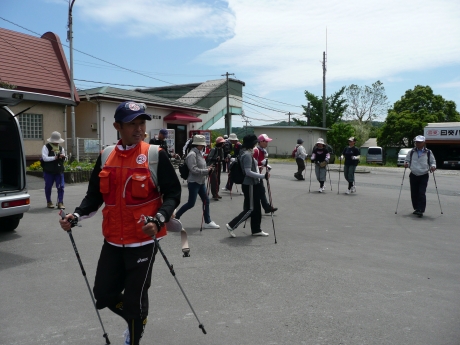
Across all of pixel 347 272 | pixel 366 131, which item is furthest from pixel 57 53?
pixel 366 131

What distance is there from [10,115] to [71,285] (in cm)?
387

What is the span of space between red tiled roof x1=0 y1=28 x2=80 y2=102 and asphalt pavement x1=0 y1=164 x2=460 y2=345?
1402 cm

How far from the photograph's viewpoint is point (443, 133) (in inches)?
1454

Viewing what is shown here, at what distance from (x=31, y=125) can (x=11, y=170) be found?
1407cm

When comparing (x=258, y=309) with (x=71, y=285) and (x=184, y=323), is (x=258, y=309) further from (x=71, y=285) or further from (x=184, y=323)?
(x=71, y=285)

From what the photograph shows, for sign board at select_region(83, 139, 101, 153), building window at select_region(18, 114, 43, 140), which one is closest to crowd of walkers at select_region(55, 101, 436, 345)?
building window at select_region(18, 114, 43, 140)

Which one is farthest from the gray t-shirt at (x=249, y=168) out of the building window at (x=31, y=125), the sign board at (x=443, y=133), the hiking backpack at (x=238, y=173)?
the sign board at (x=443, y=133)

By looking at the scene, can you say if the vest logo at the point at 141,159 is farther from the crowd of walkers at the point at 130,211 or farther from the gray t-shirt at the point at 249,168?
the gray t-shirt at the point at 249,168

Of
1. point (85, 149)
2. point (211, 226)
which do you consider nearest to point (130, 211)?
point (211, 226)

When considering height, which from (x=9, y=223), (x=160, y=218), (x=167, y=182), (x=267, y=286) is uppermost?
(x=167, y=182)

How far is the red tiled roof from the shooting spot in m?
21.3

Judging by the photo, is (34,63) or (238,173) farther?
(34,63)

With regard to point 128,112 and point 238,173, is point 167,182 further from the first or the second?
point 238,173

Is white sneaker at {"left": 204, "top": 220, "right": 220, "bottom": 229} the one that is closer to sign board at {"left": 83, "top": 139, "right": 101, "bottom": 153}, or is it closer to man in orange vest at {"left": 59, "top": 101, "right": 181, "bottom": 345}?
man in orange vest at {"left": 59, "top": 101, "right": 181, "bottom": 345}
